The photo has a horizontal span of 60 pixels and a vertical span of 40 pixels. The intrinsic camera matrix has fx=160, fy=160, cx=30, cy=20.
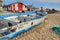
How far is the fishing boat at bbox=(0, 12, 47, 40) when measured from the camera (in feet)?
6.25

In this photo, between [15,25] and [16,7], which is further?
[16,7]

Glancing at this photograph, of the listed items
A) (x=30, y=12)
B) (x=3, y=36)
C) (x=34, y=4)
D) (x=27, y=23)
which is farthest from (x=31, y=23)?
(x=3, y=36)

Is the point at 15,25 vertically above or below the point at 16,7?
below

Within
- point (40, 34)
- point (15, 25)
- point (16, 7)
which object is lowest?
point (40, 34)

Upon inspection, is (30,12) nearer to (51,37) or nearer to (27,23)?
(27,23)

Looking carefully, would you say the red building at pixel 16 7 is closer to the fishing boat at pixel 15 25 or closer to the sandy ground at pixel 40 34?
the fishing boat at pixel 15 25

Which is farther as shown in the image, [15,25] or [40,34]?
[40,34]

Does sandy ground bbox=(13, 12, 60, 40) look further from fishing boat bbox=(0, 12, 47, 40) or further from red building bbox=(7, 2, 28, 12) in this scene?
red building bbox=(7, 2, 28, 12)

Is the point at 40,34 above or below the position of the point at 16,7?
below

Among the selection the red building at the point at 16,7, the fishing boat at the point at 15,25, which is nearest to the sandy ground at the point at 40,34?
the fishing boat at the point at 15,25

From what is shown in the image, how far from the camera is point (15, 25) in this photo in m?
2.10

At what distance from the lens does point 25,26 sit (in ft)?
7.55

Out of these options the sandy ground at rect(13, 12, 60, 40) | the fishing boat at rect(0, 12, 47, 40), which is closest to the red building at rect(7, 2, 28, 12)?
the fishing boat at rect(0, 12, 47, 40)

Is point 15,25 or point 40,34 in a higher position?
point 15,25
